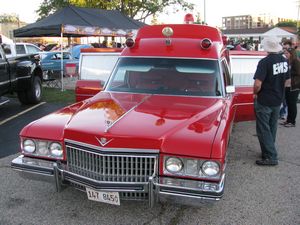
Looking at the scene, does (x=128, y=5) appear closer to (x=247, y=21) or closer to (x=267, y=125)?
(x=267, y=125)

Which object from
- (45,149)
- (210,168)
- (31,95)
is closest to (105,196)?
(45,149)

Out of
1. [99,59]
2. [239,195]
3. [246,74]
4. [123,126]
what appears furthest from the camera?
[99,59]

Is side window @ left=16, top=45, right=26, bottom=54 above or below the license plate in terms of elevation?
above

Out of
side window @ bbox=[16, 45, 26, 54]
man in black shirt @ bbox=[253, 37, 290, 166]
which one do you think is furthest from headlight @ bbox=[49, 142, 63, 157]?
side window @ bbox=[16, 45, 26, 54]

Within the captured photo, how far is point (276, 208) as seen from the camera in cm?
425

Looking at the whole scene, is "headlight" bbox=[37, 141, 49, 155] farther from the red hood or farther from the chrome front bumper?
the chrome front bumper

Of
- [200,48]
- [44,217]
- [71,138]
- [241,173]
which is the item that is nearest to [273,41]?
[200,48]

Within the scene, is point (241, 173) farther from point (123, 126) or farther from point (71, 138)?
point (71, 138)

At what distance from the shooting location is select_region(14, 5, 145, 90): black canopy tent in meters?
13.6

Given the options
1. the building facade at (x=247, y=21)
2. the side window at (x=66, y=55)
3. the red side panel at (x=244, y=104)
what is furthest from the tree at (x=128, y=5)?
the building facade at (x=247, y=21)

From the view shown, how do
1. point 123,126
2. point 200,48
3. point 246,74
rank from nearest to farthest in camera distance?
point 123,126
point 200,48
point 246,74

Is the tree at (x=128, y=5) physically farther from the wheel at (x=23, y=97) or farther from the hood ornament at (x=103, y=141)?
the hood ornament at (x=103, y=141)

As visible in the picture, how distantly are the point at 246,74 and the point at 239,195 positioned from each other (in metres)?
4.17

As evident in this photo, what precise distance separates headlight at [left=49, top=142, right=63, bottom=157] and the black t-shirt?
3.16 meters
